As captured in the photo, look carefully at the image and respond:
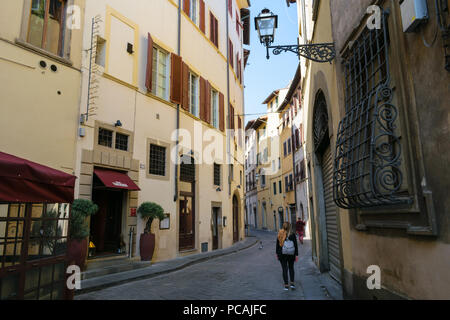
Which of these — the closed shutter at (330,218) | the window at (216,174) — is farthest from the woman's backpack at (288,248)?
the window at (216,174)

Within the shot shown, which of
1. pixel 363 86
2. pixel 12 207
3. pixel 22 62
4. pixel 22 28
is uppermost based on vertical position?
pixel 22 28

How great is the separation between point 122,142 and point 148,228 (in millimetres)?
3074

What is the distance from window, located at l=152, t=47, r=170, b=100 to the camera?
544 inches

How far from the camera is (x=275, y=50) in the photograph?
6.58 m

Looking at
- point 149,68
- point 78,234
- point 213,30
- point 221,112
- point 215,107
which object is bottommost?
point 78,234

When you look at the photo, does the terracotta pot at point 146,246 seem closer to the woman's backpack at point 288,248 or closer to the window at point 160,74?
the woman's backpack at point 288,248

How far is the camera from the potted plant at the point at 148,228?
11539mm

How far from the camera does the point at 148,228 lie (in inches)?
464

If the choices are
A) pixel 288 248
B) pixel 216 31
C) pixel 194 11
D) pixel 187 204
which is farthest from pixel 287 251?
pixel 216 31

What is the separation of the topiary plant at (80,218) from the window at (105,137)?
2.37 meters

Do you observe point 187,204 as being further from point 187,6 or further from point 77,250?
point 187,6

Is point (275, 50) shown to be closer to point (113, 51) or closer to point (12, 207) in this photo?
point (12, 207)

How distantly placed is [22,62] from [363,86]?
25.8 ft
